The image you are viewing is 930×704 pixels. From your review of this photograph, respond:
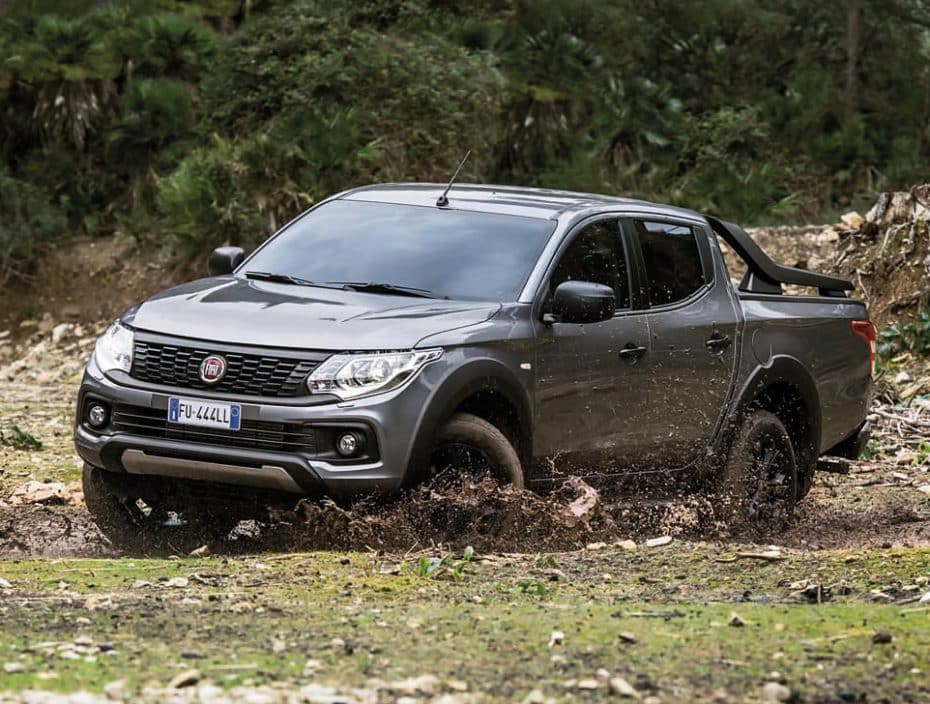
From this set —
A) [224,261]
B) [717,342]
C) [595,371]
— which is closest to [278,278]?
[224,261]

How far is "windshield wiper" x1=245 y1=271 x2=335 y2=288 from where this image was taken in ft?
27.7

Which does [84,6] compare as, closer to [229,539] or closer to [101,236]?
[101,236]

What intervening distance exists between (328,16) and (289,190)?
2.84m

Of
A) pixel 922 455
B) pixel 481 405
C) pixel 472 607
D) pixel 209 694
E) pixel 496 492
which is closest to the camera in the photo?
pixel 209 694

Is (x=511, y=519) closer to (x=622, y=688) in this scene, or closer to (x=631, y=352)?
(x=631, y=352)

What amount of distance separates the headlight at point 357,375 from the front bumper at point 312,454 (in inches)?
1.7

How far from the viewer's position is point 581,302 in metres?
8.09

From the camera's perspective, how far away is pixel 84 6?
22344 mm

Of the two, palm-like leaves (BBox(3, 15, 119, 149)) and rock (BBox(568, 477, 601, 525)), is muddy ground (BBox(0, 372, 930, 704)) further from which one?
palm-like leaves (BBox(3, 15, 119, 149))

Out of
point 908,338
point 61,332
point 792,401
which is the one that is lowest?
point 61,332

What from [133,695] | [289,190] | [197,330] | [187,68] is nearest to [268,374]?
[197,330]

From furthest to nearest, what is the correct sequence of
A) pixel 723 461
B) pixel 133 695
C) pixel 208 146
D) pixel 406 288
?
pixel 208 146, pixel 723 461, pixel 406 288, pixel 133 695

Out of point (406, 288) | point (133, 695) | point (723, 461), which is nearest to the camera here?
point (133, 695)

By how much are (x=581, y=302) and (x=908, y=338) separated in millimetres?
8205
